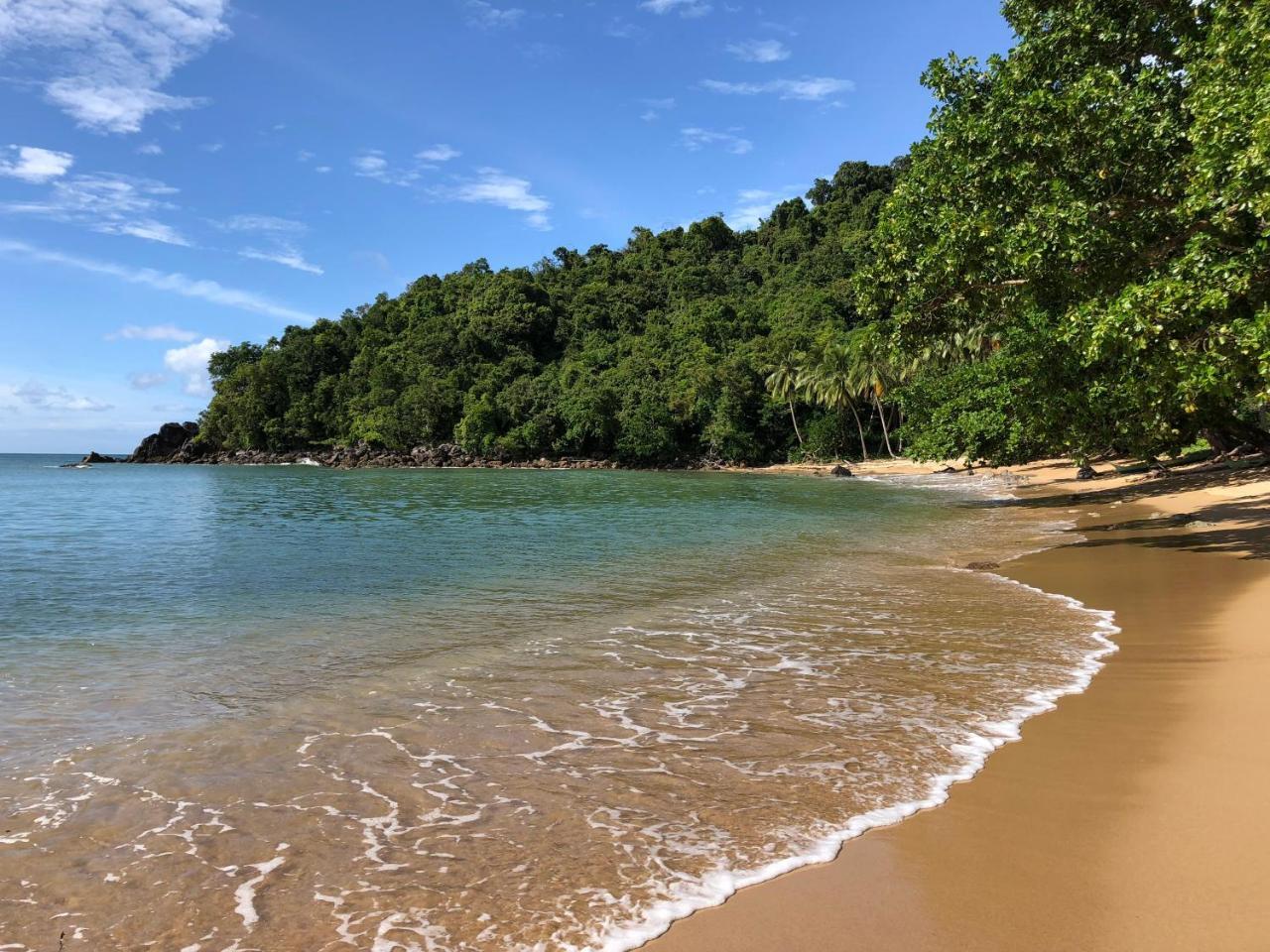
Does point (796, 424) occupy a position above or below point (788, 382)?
below

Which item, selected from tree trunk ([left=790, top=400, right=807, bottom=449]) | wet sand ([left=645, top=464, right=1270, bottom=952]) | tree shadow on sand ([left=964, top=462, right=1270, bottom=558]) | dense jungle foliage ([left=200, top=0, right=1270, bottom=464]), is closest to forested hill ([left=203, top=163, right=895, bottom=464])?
tree trunk ([left=790, top=400, right=807, bottom=449])

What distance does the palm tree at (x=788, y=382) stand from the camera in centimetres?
7331

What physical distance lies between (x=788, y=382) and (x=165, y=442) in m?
104

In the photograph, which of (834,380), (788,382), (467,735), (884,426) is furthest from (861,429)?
(467,735)

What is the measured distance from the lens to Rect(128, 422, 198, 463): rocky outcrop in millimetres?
119938

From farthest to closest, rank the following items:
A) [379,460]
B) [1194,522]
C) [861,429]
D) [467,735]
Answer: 1. [379,460]
2. [861,429]
3. [1194,522]
4. [467,735]

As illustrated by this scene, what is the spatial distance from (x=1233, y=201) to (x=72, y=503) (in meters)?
42.7

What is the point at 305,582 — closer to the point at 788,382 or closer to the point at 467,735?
the point at 467,735

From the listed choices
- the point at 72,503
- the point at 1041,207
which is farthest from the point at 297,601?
the point at 72,503

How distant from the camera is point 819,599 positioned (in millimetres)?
11531

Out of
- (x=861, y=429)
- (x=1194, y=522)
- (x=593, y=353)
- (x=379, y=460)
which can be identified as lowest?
(x=1194, y=522)

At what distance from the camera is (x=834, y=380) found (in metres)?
67.6

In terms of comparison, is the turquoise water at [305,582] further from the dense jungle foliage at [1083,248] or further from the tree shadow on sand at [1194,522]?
the dense jungle foliage at [1083,248]

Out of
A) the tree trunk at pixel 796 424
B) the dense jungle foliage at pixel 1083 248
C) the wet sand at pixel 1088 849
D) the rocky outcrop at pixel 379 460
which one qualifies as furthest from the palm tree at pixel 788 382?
the wet sand at pixel 1088 849
